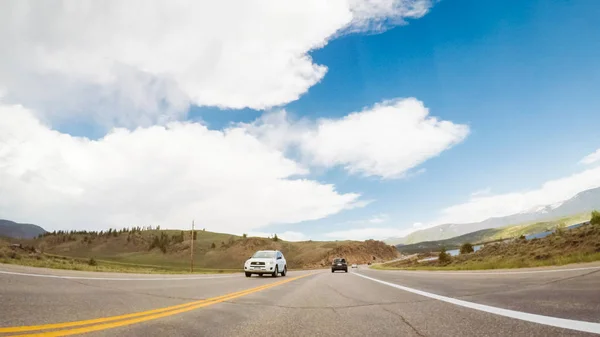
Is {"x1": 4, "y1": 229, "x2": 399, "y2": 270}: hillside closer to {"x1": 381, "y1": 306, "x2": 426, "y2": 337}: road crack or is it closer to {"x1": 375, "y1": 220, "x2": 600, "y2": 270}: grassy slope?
{"x1": 375, "y1": 220, "x2": 600, "y2": 270}: grassy slope

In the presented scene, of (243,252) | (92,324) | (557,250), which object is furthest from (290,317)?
(243,252)

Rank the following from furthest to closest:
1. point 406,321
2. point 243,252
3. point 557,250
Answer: point 243,252, point 557,250, point 406,321

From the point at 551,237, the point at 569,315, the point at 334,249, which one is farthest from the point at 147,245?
the point at 569,315

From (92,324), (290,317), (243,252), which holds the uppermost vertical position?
(92,324)

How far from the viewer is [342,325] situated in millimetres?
5039

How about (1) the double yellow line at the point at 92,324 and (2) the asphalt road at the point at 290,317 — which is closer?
(1) the double yellow line at the point at 92,324

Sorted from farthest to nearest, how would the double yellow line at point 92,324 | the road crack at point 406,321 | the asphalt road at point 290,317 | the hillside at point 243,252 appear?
the hillside at point 243,252 < the road crack at point 406,321 < the asphalt road at point 290,317 < the double yellow line at point 92,324

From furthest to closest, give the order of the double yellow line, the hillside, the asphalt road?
the hillside → the asphalt road → the double yellow line

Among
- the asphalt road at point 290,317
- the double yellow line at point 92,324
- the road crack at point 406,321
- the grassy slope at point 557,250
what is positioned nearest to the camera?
the double yellow line at point 92,324

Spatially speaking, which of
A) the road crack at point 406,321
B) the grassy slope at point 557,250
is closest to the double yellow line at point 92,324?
the road crack at point 406,321

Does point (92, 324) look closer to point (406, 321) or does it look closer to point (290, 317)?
point (290, 317)

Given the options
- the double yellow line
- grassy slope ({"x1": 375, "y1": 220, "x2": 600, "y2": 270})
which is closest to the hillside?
grassy slope ({"x1": 375, "y1": 220, "x2": 600, "y2": 270})

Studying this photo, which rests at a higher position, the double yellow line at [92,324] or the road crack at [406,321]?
the double yellow line at [92,324]

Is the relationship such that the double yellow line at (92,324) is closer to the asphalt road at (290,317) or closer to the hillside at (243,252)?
the asphalt road at (290,317)
